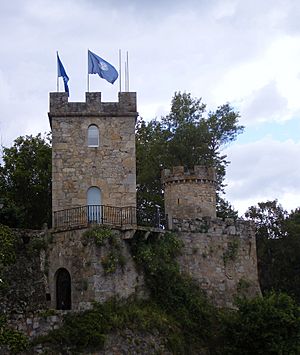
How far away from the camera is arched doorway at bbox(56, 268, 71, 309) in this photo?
104ft

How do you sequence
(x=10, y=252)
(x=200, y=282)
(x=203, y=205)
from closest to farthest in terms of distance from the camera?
(x=10, y=252), (x=200, y=282), (x=203, y=205)

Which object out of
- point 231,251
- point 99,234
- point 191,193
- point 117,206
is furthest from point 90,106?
point 231,251

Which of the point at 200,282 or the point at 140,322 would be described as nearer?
the point at 140,322

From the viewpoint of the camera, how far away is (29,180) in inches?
1678

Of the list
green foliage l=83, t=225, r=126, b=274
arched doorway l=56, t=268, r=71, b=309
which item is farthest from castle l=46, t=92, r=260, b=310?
green foliage l=83, t=225, r=126, b=274

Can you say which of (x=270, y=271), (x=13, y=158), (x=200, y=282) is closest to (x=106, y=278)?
(x=200, y=282)

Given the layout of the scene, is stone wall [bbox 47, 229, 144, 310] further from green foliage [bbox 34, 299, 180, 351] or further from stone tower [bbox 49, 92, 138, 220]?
stone tower [bbox 49, 92, 138, 220]

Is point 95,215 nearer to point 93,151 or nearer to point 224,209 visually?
point 93,151

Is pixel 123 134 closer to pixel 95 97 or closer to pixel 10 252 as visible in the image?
pixel 95 97

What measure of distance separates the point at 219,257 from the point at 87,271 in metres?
7.70

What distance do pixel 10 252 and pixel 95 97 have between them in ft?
41.2

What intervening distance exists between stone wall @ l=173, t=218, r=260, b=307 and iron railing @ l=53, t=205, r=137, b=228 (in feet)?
8.99

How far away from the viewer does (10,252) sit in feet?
79.6

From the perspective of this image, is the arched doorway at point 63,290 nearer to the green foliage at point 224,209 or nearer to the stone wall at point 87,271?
the stone wall at point 87,271
